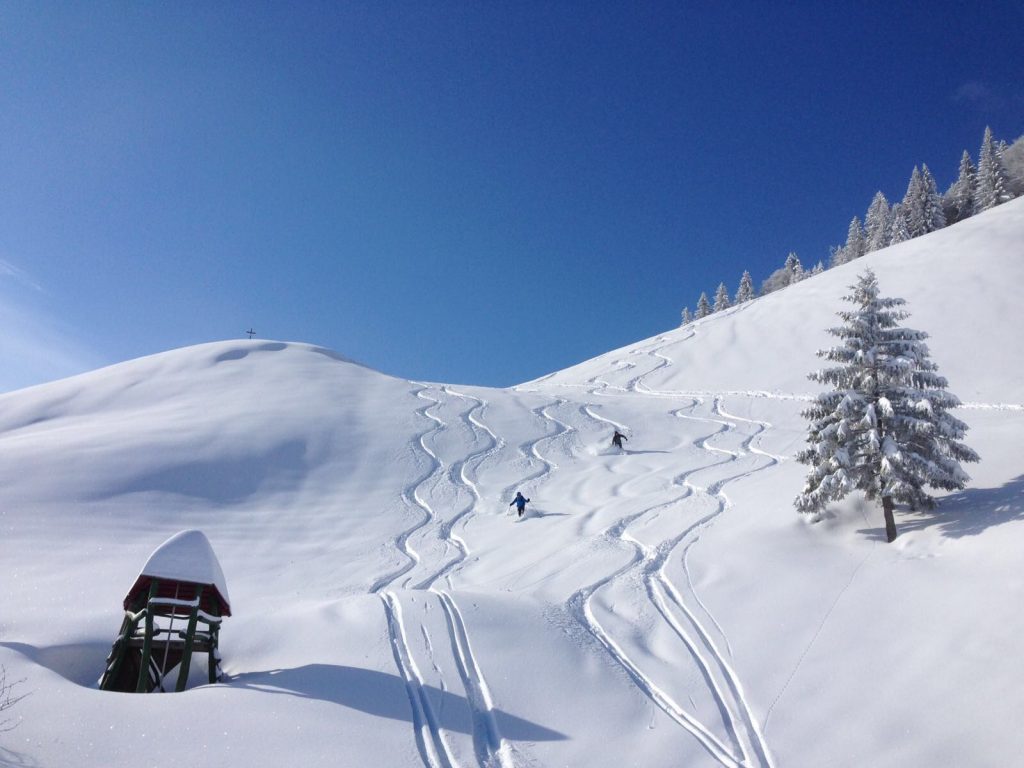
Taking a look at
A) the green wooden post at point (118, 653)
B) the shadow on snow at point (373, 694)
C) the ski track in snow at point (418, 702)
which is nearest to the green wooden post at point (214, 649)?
the shadow on snow at point (373, 694)

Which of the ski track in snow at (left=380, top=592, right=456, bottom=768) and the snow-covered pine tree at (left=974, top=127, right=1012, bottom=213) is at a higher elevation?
the snow-covered pine tree at (left=974, top=127, right=1012, bottom=213)

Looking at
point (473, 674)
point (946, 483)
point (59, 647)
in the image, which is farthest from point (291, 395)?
point (946, 483)

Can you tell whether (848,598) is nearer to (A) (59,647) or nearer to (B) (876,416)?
(B) (876,416)

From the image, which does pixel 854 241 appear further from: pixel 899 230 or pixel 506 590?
pixel 506 590

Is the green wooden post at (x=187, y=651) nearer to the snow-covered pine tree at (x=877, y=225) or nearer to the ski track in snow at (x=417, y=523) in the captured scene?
the ski track in snow at (x=417, y=523)

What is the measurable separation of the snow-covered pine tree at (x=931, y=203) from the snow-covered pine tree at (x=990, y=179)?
14.9 feet

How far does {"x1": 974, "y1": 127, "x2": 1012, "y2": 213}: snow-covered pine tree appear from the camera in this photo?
271ft

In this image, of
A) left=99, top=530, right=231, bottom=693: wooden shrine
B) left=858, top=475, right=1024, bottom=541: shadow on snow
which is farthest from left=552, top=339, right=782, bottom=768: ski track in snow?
left=99, top=530, right=231, bottom=693: wooden shrine

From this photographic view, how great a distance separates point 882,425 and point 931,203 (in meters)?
89.6

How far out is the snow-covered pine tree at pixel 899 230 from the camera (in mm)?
85875

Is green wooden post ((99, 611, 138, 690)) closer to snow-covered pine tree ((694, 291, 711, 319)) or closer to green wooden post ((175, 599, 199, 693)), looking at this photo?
green wooden post ((175, 599, 199, 693))

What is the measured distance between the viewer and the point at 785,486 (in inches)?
835

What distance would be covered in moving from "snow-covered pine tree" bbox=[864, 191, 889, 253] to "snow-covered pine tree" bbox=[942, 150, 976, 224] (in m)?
8.07

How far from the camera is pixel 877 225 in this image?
3711 inches
